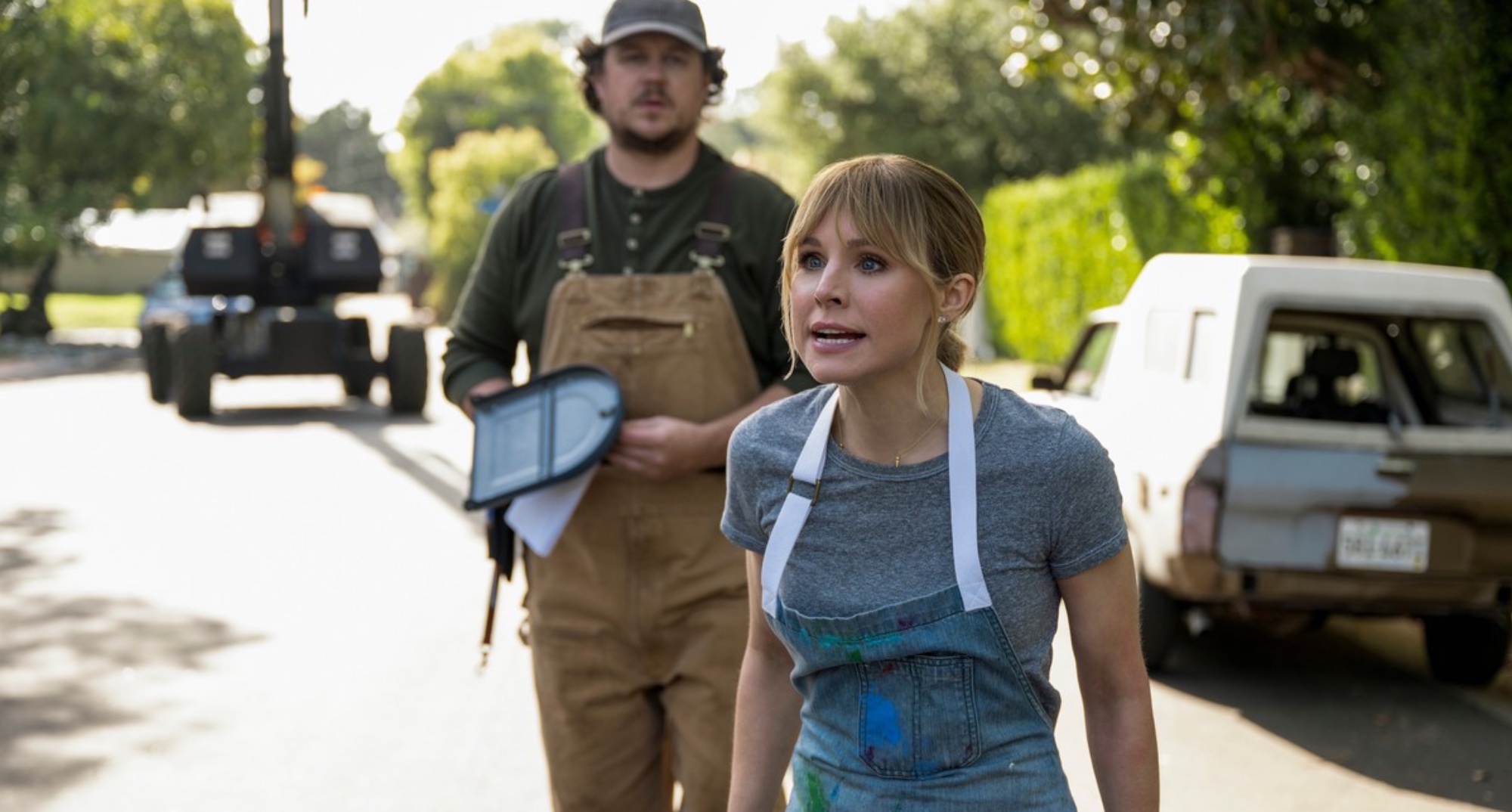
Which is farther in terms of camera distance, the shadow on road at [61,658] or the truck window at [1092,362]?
the truck window at [1092,362]

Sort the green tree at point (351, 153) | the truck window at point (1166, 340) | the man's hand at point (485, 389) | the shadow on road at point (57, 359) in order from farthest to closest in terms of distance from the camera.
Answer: the green tree at point (351, 153), the shadow on road at point (57, 359), the truck window at point (1166, 340), the man's hand at point (485, 389)

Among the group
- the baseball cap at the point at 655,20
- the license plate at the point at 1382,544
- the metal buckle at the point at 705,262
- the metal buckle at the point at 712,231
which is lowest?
the license plate at the point at 1382,544

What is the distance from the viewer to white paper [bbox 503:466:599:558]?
3.86 metres

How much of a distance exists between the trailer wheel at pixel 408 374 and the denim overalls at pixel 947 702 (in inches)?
740

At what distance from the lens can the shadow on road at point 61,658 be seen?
6.49 meters

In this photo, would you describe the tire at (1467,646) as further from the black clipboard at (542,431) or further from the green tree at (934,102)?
the green tree at (934,102)

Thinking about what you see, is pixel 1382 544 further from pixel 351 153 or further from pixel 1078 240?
pixel 351 153

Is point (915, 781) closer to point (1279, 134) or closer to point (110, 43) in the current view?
point (1279, 134)

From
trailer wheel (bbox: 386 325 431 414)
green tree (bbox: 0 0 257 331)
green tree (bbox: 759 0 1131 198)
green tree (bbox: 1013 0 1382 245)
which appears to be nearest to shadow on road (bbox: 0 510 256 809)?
green tree (bbox: 1013 0 1382 245)

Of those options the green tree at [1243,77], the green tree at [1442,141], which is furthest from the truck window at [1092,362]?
the green tree at [1243,77]

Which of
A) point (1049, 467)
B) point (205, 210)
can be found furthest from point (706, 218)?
point (205, 210)

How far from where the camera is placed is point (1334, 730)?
7.34 m

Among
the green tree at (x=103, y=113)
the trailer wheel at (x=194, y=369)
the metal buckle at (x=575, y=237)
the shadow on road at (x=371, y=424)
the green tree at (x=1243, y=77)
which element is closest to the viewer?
the metal buckle at (x=575, y=237)

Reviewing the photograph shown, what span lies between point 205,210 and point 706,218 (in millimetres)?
20036
